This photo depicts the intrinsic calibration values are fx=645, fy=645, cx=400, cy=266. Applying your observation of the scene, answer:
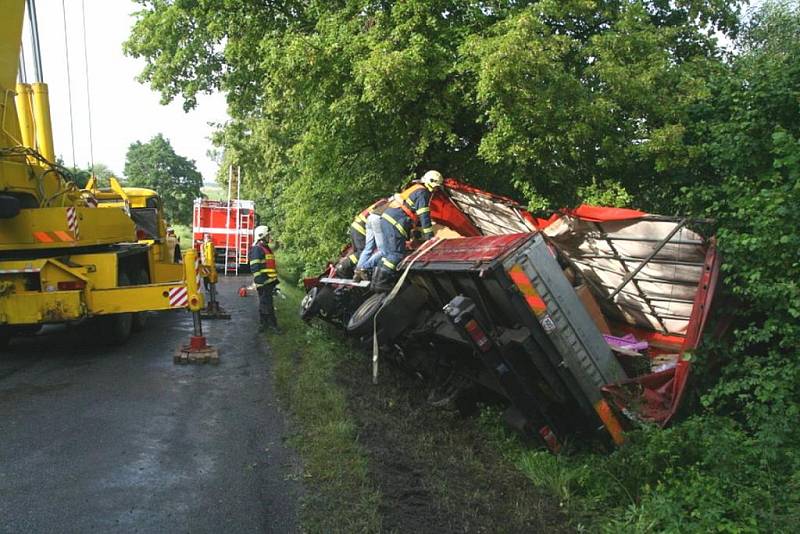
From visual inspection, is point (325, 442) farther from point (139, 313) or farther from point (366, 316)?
point (139, 313)

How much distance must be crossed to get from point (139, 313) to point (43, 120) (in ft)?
10.3

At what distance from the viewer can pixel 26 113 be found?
8492mm

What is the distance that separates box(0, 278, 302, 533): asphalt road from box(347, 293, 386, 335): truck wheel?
1.06m

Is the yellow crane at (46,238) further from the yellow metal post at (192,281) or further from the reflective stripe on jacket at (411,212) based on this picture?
the reflective stripe on jacket at (411,212)

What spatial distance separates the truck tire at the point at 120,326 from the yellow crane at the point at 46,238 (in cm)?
1

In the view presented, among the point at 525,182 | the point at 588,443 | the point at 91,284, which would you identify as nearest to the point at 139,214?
the point at 91,284

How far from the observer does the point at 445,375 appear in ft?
20.2

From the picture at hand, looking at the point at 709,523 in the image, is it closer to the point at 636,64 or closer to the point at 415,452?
the point at 415,452

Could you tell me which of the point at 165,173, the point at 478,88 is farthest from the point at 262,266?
the point at 165,173

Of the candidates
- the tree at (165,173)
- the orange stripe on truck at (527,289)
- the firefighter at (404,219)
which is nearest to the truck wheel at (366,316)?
the firefighter at (404,219)

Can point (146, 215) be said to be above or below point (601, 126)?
below

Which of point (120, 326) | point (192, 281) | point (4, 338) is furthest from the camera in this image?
point (120, 326)

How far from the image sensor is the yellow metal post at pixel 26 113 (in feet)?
27.5

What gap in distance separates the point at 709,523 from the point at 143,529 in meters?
3.02
